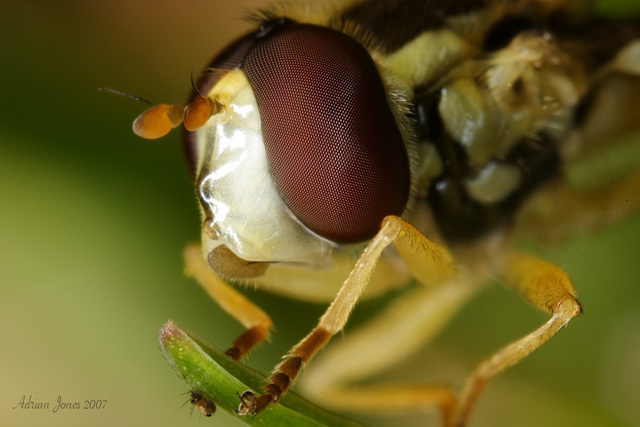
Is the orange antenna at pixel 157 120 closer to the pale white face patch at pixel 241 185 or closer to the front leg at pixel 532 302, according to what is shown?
the pale white face patch at pixel 241 185

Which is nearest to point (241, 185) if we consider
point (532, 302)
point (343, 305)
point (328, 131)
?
point (328, 131)

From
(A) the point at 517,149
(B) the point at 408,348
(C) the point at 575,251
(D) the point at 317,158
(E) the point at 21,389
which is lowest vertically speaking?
(B) the point at 408,348

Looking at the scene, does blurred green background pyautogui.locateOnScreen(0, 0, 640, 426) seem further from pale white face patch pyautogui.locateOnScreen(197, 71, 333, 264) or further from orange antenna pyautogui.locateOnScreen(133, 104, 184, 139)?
orange antenna pyautogui.locateOnScreen(133, 104, 184, 139)

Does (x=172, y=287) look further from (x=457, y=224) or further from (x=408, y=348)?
(x=457, y=224)

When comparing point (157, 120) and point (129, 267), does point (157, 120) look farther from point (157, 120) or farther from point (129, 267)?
point (129, 267)

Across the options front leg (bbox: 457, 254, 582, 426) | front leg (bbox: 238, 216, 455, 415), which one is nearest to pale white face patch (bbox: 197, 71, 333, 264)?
front leg (bbox: 238, 216, 455, 415)

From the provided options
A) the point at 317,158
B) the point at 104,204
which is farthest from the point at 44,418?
the point at 317,158

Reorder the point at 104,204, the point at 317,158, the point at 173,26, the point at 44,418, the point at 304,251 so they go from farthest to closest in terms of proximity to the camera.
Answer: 1. the point at 173,26
2. the point at 104,204
3. the point at 44,418
4. the point at 304,251
5. the point at 317,158
